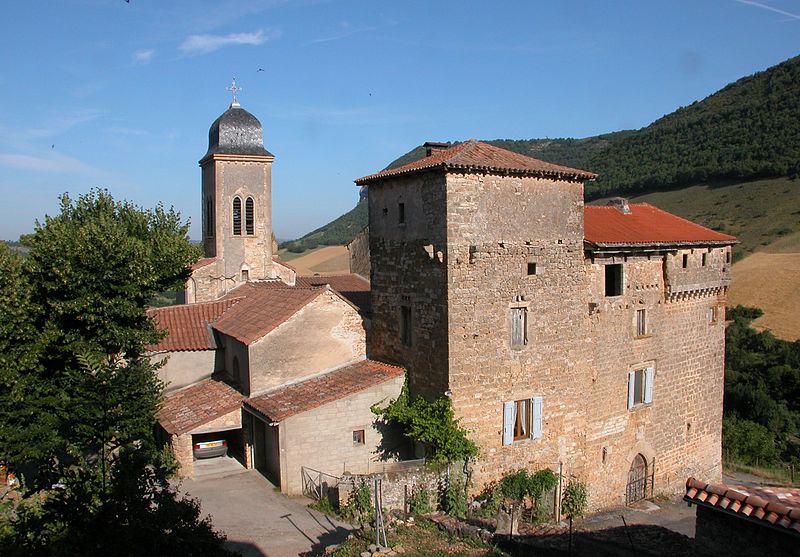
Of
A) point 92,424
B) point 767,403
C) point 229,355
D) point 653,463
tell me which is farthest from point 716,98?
point 92,424

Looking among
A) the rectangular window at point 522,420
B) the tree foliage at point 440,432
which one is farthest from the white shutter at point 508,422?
the tree foliage at point 440,432

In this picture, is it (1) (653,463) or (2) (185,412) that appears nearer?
(2) (185,412)

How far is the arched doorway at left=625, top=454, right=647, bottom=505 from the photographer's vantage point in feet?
74.4

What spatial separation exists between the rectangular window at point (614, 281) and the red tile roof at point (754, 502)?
1221 centimetres

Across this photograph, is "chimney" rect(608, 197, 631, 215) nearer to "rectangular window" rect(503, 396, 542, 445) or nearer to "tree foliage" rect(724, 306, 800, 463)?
"rectangular window" rect(503, 396, 542, 445)

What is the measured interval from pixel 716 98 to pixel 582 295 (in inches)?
3211

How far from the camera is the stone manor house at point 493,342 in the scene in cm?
1811

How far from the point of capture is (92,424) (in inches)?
663

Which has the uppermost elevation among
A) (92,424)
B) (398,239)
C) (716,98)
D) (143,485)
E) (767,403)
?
(716,98)

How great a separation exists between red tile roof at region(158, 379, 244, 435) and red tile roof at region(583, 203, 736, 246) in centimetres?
1234

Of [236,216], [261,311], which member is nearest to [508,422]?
[261,311]

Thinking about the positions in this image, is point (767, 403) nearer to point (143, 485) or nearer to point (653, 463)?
point (653, 463)

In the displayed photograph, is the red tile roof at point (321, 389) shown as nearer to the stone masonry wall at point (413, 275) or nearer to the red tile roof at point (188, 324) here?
the stone masonry wall at point (413, 275)

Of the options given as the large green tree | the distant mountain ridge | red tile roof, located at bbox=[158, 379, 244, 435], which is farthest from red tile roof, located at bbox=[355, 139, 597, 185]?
the distant mountain ridge
